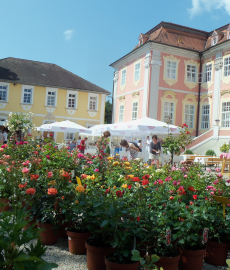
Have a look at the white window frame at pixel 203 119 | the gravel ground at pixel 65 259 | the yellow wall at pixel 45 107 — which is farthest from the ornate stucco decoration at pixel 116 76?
the gravel ground at pixel 65 259

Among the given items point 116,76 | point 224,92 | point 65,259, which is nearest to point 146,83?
point 224,92

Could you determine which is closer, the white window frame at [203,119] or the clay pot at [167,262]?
the clay pot at [167,262]

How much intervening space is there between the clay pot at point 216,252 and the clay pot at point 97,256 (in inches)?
46.8

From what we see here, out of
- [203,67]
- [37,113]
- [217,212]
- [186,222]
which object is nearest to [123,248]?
[186,222]

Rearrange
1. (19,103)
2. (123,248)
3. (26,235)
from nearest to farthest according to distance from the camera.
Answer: (26,235) < (123,248) < (19,103)

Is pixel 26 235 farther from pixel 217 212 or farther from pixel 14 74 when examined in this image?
pixel 14 74

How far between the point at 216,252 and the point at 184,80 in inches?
768

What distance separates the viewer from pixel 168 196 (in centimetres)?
328

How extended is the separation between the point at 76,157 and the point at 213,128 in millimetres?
15745

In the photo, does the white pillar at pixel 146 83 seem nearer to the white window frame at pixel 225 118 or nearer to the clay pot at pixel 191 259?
the white window frame at pixel 225 118

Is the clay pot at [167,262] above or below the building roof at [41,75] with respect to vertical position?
below

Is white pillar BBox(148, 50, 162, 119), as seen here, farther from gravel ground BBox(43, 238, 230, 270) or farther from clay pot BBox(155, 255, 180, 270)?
clay pot BBox(155, 255, 180, 270)

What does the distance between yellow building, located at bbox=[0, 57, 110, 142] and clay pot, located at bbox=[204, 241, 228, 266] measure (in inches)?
942

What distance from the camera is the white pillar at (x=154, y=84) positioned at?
20.4 metres
